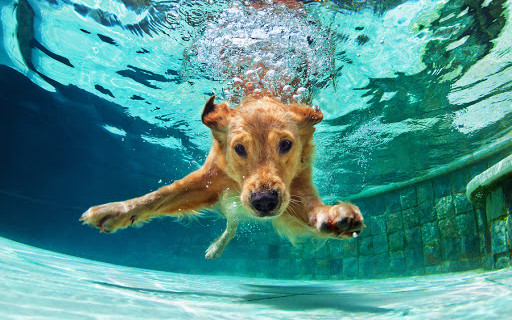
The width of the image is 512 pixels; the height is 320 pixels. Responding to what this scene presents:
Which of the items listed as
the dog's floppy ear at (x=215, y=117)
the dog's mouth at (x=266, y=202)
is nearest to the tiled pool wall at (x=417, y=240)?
the dog's mouth at (x=266, y=202)

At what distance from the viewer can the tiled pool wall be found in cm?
650

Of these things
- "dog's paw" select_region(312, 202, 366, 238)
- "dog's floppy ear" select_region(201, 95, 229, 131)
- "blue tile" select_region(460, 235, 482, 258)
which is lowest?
"dog's paw" select_region(312, 202, 366, 238)

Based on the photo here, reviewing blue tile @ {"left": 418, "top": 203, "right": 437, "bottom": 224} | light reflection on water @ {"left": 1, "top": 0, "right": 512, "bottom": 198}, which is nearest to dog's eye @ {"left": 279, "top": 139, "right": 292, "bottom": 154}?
light reflection on water @ {"left": 1, "top": 0, "right": 512, "bottom": 198}

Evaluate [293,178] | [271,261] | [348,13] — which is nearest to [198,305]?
[293,178]

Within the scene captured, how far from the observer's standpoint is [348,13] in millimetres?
5949

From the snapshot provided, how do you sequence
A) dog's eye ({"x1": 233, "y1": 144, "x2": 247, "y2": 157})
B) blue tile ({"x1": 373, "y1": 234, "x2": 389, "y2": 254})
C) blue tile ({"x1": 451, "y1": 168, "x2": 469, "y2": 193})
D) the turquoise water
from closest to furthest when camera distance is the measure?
the turquoise water
dog's eye ({"x1": 233, "y1": 144, "x2": 247, "y2": 157})
blue tile ({"x1": 451, "y1": 168, "x2": 469, "y2": 193})
blue tile ({"x1": 373, "y1": 234, "x2": 389, "y2": 254})

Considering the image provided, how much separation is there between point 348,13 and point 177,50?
416cm

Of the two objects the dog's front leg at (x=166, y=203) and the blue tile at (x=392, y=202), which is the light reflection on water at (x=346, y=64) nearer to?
the blue tile at (x=392, y=202)

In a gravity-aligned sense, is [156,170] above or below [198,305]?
above

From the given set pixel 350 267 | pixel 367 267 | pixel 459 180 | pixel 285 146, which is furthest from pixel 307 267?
pixel 285 146

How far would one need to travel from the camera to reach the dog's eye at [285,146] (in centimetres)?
372

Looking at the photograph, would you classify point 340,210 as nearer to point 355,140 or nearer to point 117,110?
point 355,140

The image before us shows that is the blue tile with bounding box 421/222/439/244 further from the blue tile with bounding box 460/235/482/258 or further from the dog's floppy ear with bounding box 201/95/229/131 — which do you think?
the dog's floppy ear with bounding box 201/95/229/131

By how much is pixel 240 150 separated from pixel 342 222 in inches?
65.0
